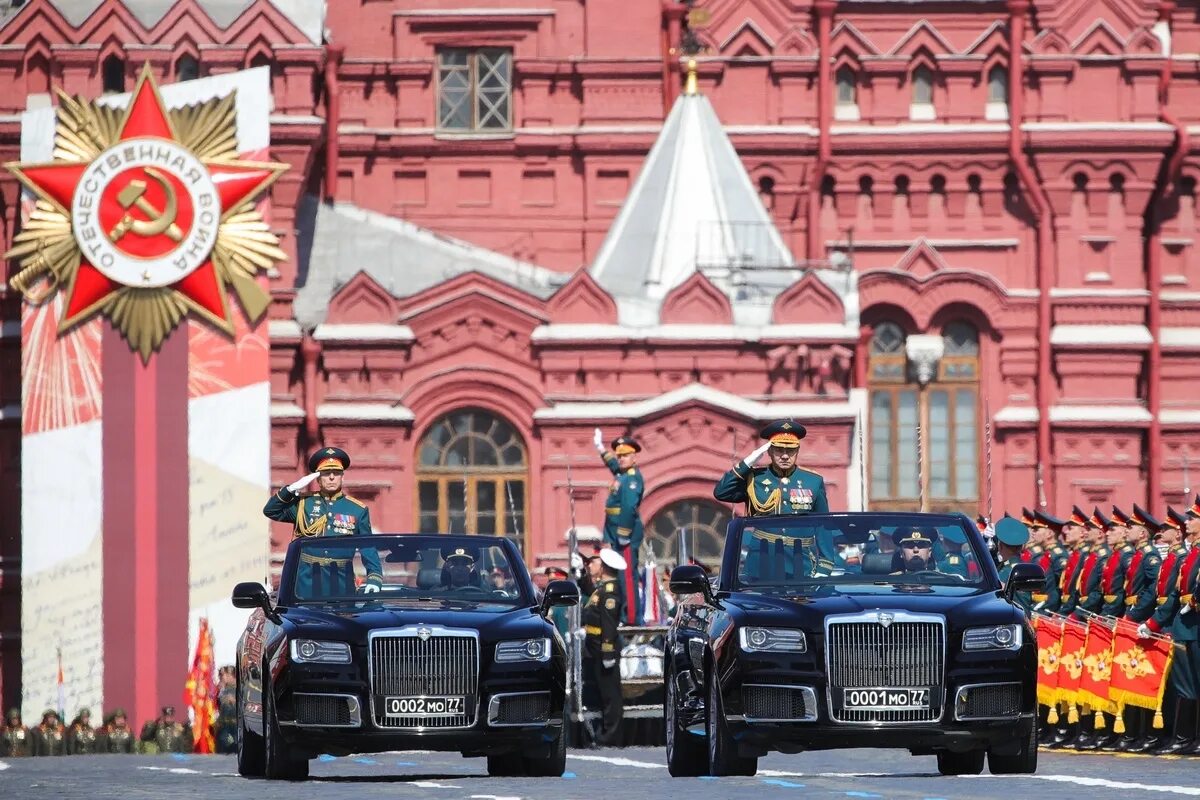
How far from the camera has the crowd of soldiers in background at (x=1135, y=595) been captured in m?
19.5

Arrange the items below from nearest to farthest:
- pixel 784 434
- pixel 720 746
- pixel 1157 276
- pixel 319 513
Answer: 1. pixel 720 746
2. pixel 784 434
3. pixel 319 513
4. pixel 1157 276

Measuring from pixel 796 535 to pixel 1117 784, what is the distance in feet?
6.40

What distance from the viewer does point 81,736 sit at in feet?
110

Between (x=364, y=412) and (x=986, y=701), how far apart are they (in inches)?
885

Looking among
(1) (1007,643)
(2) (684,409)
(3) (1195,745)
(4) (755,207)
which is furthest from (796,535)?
(4) (755,207)

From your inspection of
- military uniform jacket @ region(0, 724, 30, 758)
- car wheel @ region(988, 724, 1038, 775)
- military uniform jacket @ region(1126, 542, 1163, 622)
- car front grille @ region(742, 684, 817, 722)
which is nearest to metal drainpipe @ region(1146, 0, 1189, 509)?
military uniform jacket @ region(0, 724, 30, 758)

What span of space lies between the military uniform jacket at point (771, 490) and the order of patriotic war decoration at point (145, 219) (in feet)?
62.7

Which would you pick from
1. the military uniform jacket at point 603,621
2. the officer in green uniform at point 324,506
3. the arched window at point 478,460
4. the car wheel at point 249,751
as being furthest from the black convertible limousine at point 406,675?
the arched window at point 478,460

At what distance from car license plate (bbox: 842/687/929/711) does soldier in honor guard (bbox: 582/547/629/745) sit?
1073 cm

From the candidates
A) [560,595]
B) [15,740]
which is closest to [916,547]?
[560,595]

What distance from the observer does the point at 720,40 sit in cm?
3856

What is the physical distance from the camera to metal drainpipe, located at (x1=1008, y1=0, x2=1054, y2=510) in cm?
3772

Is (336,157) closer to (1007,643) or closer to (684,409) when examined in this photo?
(684,409)

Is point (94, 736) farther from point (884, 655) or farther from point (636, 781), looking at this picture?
point (884, 655)
